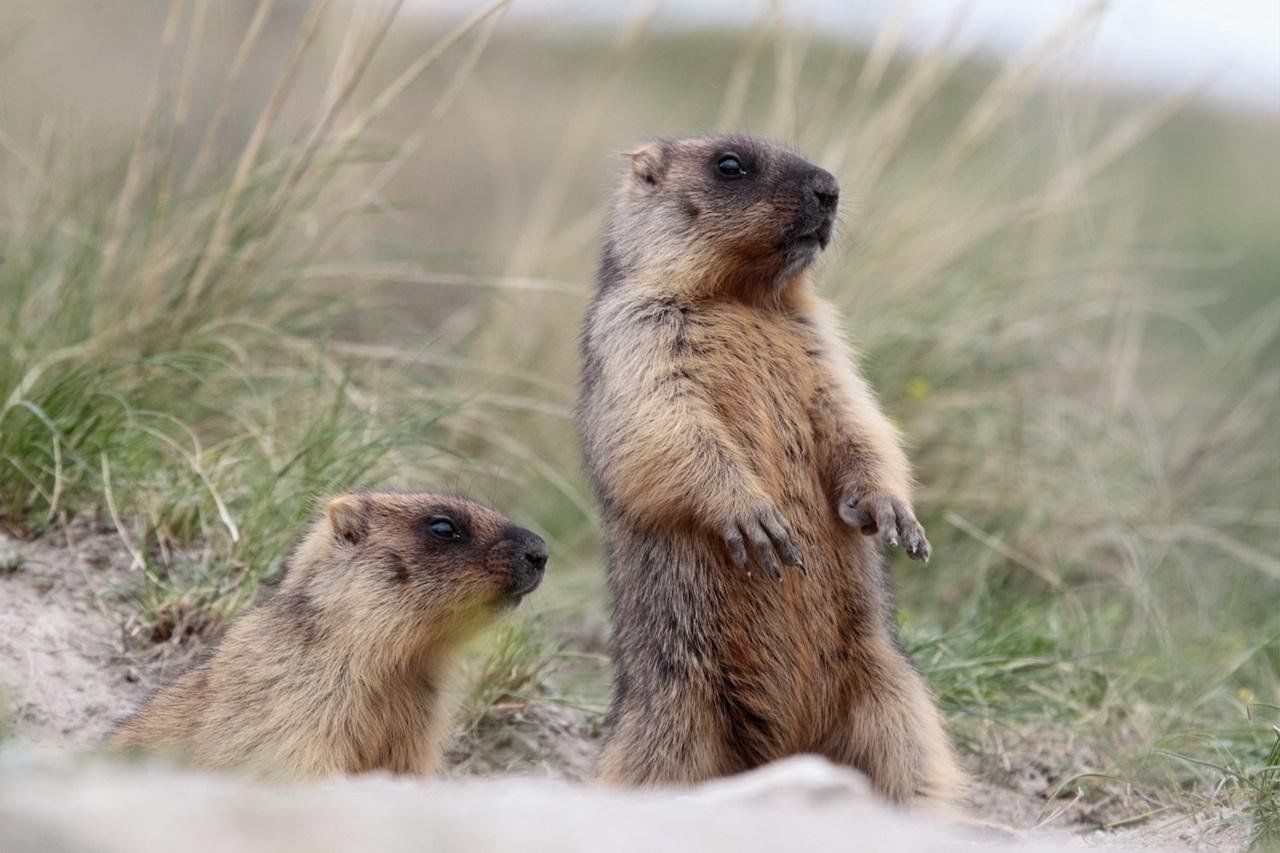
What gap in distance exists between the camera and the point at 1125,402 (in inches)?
334

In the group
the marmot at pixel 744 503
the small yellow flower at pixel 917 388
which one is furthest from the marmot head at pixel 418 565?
the small yellow flower at pixel 917 388

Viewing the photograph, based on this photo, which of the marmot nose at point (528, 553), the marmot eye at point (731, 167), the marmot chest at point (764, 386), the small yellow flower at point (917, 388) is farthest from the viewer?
the small yellow flower at point (917, 388)

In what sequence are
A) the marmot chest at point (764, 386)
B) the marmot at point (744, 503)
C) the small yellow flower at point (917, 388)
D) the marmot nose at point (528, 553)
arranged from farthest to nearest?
the small yellow flower at point (917, 388)
the marmot nose at point (528, 553)
the marmot chest at point (764, 386)
the marmot at point (744, 503)

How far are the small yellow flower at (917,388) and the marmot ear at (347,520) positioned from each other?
3756 millimetres

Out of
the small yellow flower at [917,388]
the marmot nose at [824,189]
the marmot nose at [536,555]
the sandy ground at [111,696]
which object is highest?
the marmot nose at [824,189]

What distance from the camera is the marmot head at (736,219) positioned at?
496 cm

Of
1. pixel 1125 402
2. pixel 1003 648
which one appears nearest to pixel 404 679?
pixel 1003 648

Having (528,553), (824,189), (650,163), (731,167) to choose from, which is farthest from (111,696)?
(824,189)

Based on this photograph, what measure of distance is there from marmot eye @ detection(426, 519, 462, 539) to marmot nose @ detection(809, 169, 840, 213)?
1572 mm

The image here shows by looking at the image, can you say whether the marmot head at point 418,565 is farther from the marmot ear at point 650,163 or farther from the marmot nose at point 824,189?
the marmot nose at point 824,189

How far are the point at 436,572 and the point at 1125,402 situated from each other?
4.92 m

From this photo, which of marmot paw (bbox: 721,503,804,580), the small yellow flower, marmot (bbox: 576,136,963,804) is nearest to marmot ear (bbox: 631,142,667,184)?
marmot (bbox: 576,136,963,804)

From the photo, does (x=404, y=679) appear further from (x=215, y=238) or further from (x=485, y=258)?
(x=485, y=258)

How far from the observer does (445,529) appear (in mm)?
4965
